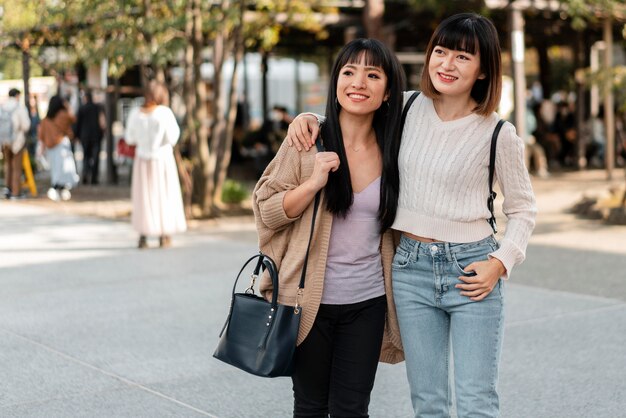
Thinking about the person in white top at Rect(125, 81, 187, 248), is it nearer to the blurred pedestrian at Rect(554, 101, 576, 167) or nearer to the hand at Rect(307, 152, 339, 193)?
the hand at Rect(307, 152, 339, 193)

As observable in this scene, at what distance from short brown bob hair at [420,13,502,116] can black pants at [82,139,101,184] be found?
1696 cm

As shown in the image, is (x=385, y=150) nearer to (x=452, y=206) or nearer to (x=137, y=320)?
(x=452, y=206)

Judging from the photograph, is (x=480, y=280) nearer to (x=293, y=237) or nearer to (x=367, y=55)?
(x=293, y=237)

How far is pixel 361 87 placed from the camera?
3299mm

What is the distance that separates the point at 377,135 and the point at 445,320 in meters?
0.64

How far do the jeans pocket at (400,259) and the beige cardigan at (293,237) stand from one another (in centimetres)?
4

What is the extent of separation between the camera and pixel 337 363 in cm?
340

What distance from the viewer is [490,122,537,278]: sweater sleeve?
130 inches

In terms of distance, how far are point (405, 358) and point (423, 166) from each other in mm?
632

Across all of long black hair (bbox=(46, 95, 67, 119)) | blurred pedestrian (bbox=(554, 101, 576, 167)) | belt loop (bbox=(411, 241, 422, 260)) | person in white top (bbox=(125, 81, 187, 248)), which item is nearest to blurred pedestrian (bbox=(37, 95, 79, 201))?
long black hair (bbox=(46, 95, 67, 119))

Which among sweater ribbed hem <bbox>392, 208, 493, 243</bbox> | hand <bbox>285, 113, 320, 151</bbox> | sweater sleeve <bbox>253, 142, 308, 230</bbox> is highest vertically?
hand <bbox>285, 113, 320, 151</bbox>

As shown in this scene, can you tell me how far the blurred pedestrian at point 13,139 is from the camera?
55.7 ft

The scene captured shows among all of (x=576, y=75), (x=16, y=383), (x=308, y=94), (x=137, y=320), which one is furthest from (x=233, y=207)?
(x=308, y=94)

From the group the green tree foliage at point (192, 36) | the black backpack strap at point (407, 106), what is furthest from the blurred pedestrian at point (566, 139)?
the black backpack strap at point (407, 106)
